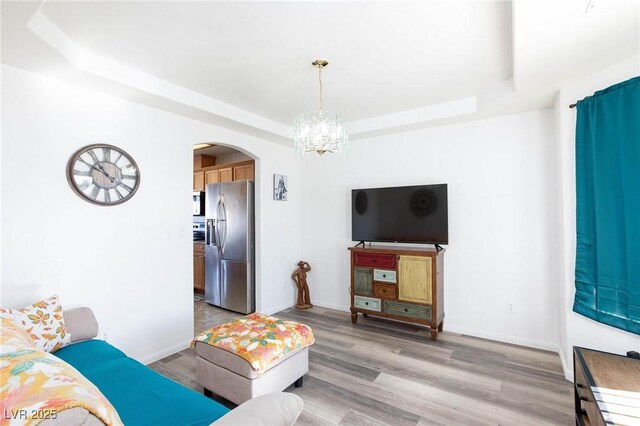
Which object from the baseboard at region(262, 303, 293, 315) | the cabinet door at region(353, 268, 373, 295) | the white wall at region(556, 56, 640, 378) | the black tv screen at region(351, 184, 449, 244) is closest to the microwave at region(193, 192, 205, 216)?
the baseboard at region(262, 303, 293, 315)

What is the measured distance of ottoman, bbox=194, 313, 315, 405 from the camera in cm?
201

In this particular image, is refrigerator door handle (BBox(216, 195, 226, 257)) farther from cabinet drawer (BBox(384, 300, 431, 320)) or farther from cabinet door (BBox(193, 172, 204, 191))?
cabinet drawer (BBox(384, 300, 431, 320))

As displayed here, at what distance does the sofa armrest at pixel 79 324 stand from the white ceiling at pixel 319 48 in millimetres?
1714

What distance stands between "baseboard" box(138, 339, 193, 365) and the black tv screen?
89.4 inches

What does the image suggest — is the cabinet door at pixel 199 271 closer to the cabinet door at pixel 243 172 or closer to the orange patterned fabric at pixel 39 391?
the cabinet door at pixel 243 172

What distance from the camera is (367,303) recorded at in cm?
363

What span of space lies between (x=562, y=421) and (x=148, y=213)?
3.55 meters

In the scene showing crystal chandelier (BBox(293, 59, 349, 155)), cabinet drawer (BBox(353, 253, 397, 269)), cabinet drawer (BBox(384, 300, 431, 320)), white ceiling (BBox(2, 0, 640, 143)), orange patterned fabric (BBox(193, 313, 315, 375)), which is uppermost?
white ceiling (BBox(2, 0, 640, 143))

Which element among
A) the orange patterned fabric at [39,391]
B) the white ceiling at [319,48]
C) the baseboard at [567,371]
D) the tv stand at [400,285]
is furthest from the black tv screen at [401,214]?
the orange patterned fabric at [39,391]

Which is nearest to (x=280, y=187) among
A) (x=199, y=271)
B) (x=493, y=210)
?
(x=199, y=271)

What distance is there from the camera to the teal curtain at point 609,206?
1.97 m

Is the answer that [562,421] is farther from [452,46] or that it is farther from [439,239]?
[452,46]

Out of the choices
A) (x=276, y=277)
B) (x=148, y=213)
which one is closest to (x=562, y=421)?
(x=276, y=277)

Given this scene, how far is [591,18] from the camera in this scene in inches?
65.8
